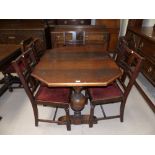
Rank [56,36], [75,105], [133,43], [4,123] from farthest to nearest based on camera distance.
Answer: [56,36]
[133,43]
[4,123]
[75,105]

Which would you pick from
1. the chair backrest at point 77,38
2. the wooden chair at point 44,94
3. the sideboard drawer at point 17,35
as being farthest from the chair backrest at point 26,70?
the sideboard drawer at point 17,35

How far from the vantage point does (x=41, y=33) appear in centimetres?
320

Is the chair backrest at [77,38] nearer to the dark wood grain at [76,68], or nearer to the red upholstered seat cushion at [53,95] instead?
the dark wood grain at [76,68]

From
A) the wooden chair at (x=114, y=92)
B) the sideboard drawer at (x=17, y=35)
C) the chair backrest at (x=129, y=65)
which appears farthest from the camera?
the sideboard drawer at (x=17, y=35)

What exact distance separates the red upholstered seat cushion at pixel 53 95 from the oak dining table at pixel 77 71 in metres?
0.09

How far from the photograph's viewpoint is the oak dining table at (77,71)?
1.40 m

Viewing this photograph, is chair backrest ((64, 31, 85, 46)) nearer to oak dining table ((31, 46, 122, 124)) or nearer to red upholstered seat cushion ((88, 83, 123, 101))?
oak dining table ((31, 46, 122, 124))

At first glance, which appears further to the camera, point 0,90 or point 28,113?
point 0,90

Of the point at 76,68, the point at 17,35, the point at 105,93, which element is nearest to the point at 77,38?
the point at 76,68

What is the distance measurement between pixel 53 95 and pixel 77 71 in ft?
1.39

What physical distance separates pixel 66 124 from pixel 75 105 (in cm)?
27

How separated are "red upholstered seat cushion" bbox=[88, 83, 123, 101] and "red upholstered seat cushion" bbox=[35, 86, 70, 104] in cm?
29
